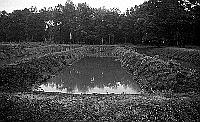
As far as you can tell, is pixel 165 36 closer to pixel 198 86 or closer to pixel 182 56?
pixel 182 56

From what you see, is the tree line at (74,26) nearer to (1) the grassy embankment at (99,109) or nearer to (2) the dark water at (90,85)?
(2) the dark water at (90,85)

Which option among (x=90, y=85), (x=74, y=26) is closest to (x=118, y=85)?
(x=90, y=85)

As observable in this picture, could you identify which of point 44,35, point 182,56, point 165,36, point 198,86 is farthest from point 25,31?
point 198,86

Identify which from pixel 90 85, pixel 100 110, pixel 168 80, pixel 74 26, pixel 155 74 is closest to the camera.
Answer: pixel 100 110

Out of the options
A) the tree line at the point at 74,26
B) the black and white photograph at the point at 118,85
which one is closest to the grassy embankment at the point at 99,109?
the black and white photograph at the point at 118,85

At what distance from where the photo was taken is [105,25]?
68.8 meters

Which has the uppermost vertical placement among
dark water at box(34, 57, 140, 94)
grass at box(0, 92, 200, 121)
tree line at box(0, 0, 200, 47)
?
tree line at box(0, 0, 200, 47)

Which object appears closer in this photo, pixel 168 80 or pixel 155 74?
pixel 168 80

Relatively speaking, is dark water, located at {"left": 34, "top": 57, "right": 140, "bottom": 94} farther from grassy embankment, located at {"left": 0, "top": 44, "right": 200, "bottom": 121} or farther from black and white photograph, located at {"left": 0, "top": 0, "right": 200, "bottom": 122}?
grassy embankment, located at {"left": 0, "top": 44, "right": 200, "bottom": 121}

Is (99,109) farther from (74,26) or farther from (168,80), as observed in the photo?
(74,26)

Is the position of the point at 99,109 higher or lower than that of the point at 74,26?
lower

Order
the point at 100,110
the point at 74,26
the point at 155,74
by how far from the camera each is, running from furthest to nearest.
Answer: the point at 74,26, the point at 155,74, the point at 100,110

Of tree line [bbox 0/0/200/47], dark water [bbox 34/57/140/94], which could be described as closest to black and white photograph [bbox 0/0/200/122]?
dark water [bbox 34/57/140/94]

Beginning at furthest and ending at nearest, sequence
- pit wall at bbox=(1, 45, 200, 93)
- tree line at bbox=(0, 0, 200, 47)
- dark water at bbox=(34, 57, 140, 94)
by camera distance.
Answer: tree line at bbox=(0, 0, 200, 47), dark water at bbox=(34, 57, 140, 94), pit wall at bbox=(1, 45, 200, 93)
